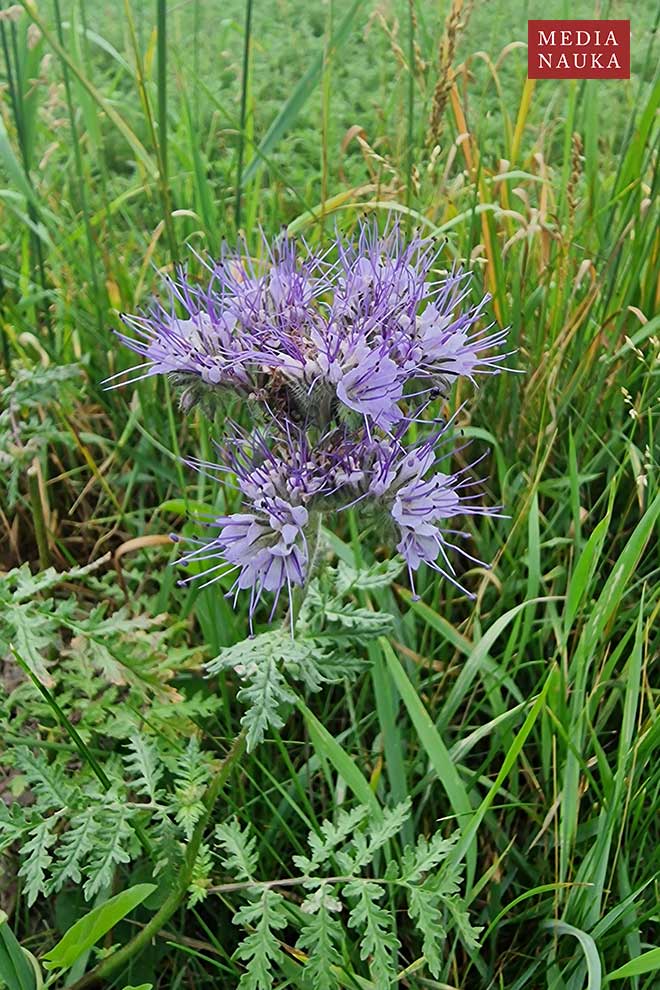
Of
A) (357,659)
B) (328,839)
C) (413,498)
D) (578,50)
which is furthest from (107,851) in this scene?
(578,50)

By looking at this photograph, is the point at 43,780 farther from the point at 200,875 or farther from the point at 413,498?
the point at 413,498

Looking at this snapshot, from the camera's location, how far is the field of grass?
142 cm

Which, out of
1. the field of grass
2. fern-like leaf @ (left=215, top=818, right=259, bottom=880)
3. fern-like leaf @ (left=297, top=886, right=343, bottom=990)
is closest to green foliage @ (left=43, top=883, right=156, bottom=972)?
the field of grass

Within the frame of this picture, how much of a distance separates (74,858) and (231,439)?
58 centimetres

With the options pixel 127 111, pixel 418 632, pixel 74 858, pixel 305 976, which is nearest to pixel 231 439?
pixel 74 858

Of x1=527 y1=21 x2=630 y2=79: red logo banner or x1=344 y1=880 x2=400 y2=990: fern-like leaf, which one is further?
x1=527 y1=21 x2=630 y2=79: red logo banner

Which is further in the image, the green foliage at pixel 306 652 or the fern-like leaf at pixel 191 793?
the fern-like leaf at pixel 191 793

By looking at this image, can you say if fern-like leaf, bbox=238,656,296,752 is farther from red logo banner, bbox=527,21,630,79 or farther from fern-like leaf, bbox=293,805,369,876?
red logo banner, bbox=527,21,630,79

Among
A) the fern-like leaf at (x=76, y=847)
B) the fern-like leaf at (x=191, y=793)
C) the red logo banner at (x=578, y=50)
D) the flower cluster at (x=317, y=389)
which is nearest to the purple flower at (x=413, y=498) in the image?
Answer: the flower cluster at (x=317, y=389)

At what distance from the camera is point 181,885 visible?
1.38 metres

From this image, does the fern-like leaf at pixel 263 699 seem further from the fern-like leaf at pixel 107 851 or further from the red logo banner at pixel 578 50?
the red logo banner at pixel 578 50

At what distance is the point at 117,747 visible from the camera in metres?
1.80

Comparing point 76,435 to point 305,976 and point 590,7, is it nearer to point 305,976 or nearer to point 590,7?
point 305,976

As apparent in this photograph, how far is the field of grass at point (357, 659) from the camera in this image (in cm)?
142
